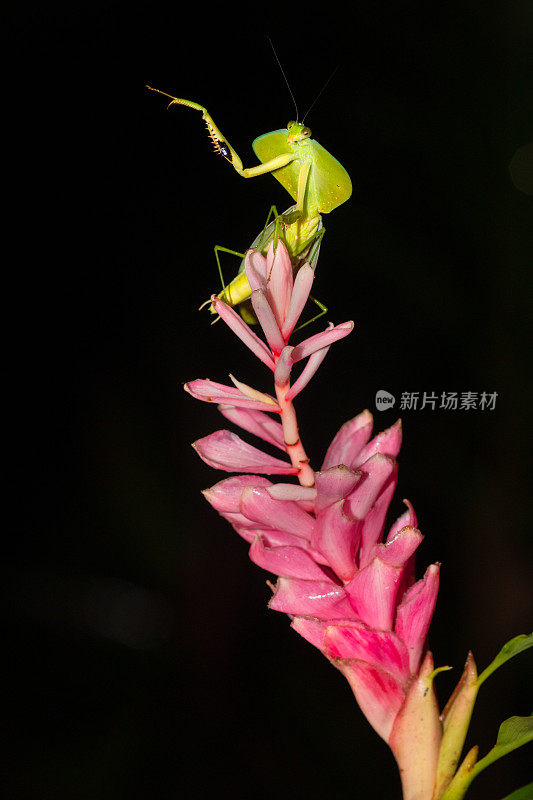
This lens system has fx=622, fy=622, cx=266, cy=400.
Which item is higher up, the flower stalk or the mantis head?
the mantis head

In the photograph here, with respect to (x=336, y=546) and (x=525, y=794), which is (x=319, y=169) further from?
(x=525, y=794)

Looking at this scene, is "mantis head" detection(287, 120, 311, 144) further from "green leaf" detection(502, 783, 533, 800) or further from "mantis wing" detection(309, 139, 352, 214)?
"green leaf" detection(502, 783, 533, 800)

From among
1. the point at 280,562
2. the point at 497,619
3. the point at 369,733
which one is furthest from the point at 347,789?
the point at 280,562

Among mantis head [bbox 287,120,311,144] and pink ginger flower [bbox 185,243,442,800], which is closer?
pink ginger flower [bbox 185,243,442,800]

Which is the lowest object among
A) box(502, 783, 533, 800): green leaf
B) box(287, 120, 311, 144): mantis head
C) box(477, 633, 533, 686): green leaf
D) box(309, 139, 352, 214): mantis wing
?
box(502, 783, 533, 800): green leaf

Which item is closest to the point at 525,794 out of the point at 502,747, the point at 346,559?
the point at 502,747

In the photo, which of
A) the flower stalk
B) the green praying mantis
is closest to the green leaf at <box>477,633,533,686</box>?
the flower stalk
